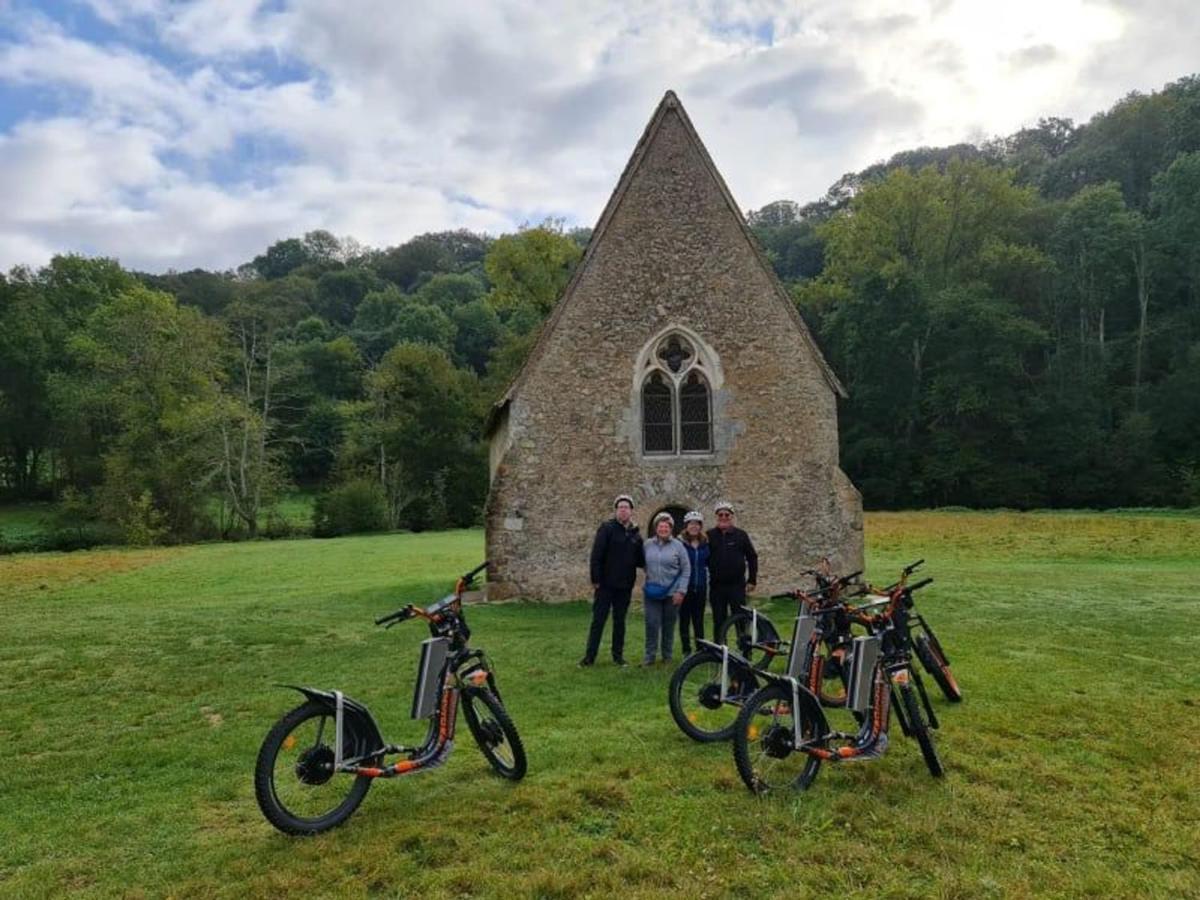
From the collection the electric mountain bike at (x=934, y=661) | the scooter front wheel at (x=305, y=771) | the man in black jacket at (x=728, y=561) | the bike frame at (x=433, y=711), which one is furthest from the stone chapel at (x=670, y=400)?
the scooter front wheel at (x=305, y=771)

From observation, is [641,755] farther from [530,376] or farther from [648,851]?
[530,376]

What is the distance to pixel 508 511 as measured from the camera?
48.6 feet

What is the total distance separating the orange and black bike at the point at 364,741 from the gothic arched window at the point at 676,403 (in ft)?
31.6

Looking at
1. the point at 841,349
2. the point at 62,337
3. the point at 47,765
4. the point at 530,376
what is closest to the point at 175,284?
the point at 62,337

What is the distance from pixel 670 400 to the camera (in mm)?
15516

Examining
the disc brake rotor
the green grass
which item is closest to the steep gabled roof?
the disc brake rotor

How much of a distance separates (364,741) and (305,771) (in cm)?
41

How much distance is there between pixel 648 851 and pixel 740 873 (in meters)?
0.59

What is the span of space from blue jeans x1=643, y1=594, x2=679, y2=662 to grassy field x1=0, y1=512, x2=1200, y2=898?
0.39 meters

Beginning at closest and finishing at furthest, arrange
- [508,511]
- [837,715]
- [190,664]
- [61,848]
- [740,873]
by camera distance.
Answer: [740,873], [61,848], [837,715], [190,664], [508,511]

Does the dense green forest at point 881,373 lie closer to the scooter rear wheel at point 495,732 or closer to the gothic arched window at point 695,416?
the gothic arched window at point 695,416

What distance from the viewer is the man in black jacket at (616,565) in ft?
31.1

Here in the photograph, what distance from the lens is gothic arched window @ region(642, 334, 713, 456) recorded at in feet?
50.6

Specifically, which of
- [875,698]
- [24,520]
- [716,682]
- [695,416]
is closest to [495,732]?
[716,682]
